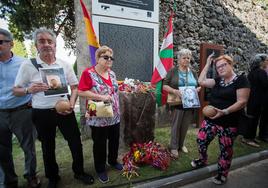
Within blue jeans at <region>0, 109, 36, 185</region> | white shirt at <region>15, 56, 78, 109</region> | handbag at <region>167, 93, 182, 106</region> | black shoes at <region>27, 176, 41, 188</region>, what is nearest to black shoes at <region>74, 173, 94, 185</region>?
black shoes at <region>27, 176, 41, 188</region>

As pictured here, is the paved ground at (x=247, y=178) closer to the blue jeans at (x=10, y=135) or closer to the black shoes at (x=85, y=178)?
the black shoes at (x=85, y=178)

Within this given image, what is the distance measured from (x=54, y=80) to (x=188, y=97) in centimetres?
217

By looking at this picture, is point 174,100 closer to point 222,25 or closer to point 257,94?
point 257,94

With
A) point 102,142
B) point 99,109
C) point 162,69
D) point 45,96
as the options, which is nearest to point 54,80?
point 45,96

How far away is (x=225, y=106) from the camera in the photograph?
332cm

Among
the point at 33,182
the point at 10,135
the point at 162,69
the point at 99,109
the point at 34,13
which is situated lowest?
the point at 33,182

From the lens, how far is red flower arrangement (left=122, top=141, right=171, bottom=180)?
12.5 feet

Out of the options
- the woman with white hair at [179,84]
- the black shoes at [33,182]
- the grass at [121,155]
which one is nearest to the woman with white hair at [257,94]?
the grass at [121,155]

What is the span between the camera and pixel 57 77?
292 cm

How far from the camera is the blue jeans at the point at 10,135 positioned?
3.05 m

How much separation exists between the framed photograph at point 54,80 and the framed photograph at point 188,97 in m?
1.94

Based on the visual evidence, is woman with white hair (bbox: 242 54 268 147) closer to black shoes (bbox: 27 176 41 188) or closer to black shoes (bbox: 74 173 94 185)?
black shoes (bbox: 74 173 94 185)

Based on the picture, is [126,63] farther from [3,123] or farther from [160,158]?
[3,123]

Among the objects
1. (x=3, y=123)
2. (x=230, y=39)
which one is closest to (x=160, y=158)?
(x=3, y=123)
